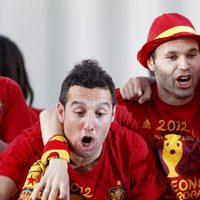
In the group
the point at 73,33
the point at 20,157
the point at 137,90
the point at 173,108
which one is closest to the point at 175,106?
the point at 173,108

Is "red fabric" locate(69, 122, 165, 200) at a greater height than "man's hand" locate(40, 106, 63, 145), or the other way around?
"man's hand" locate(40, 106, 63, 145)

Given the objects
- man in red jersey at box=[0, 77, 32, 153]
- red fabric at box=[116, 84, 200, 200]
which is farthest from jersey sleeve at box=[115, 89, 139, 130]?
man in red jersey at box=[0, 77, 32, 153]

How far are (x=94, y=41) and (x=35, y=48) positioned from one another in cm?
33

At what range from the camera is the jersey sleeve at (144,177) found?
155 centimetres

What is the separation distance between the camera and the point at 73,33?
10.5ft

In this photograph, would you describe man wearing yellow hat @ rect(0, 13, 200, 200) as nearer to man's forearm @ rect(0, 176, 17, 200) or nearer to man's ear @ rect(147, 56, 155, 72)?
man's ear @ rect(147, 56, 155, 72)

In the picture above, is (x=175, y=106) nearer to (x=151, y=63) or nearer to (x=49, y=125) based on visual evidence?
(x=151, y=63)

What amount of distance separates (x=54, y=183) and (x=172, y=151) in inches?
17.5

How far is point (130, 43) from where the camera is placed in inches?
122

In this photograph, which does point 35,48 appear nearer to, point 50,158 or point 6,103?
point 6,103

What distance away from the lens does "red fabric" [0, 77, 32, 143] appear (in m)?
1.82

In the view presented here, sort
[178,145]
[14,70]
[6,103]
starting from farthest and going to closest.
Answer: [14,70] → [6,103] → [178,145]

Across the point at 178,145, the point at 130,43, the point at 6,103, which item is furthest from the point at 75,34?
the point at 178,145

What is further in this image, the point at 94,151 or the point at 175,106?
the point at 175,106
